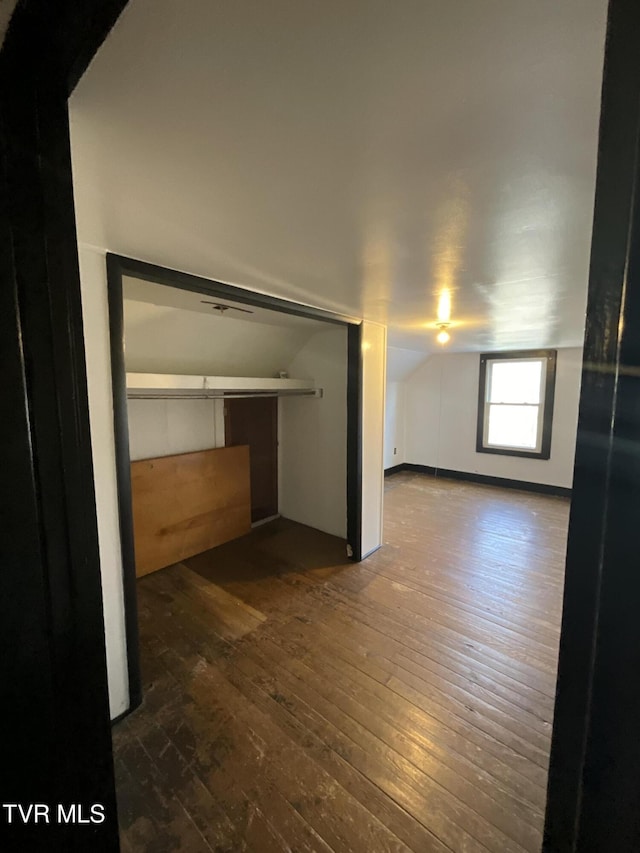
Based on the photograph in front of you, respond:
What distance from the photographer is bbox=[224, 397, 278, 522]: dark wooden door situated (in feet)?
12.4

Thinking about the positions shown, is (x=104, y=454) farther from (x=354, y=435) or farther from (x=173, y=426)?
(x=354, y=435)

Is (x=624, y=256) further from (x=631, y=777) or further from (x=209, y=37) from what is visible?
(x=209, y=37)

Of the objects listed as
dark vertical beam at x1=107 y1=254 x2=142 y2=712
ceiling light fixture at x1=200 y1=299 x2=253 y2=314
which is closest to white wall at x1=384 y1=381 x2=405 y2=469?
ceiling light fixture at x1=200 y1=299 x2=253 y2=314

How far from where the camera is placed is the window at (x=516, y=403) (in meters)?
5.27

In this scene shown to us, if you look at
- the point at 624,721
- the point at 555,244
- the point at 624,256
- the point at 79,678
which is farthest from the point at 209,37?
the point at 555,244

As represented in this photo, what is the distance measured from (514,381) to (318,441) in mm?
3527

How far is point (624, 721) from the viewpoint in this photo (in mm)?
295

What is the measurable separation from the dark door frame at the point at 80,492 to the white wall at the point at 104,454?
36.2 inches

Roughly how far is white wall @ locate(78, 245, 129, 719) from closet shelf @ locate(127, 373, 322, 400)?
0.68 meters

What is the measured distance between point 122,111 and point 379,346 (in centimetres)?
267

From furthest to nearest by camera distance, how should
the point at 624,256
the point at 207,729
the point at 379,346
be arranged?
the point at 379,346 → the point at 207,729 → the point at 624,256

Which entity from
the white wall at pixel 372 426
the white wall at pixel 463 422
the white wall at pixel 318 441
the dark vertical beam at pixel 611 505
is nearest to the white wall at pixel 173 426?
the white wall at pixel 318 441

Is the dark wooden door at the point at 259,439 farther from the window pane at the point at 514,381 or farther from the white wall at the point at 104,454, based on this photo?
the window pane at the point at 514,381

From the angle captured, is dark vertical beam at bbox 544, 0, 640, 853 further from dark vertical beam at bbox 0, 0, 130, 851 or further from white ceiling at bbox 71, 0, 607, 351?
dark vertical beam at bbox 0, 0, 130, 851
